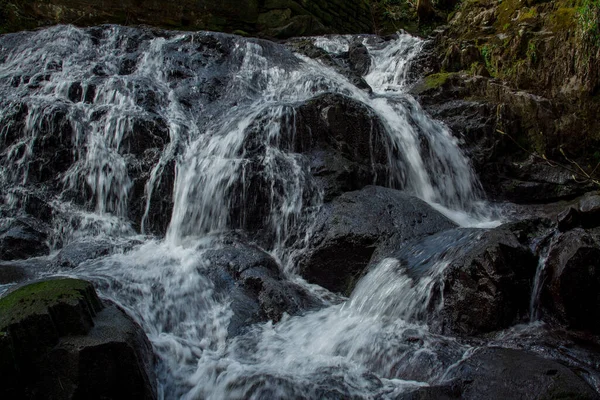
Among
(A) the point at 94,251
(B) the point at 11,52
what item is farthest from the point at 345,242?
(B) the point at 11,52

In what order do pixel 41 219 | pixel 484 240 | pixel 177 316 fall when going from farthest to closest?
pixel 41 219
pixel 177 316
pixel 484 240

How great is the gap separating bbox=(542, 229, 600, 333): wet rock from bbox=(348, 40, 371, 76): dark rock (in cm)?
847

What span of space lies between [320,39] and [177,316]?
10.4m

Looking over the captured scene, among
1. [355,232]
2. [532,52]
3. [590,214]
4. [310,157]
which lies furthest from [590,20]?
[355,232]

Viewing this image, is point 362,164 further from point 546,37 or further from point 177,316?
point 546,37

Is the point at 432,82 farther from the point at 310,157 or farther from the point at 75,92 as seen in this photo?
the point at 75,92

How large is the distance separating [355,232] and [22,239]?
4406mm

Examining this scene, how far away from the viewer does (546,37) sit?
28.8 ft

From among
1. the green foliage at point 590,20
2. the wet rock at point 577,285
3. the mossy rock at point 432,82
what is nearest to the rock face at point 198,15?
the mossy rock at point 432,82

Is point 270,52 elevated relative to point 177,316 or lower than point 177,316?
elevated

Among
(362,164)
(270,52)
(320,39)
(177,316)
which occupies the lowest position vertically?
(177,316)

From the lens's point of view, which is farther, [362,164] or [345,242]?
[362,164]

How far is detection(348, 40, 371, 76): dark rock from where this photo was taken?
38.7ft

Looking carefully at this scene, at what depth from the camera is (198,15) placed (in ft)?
42.6
